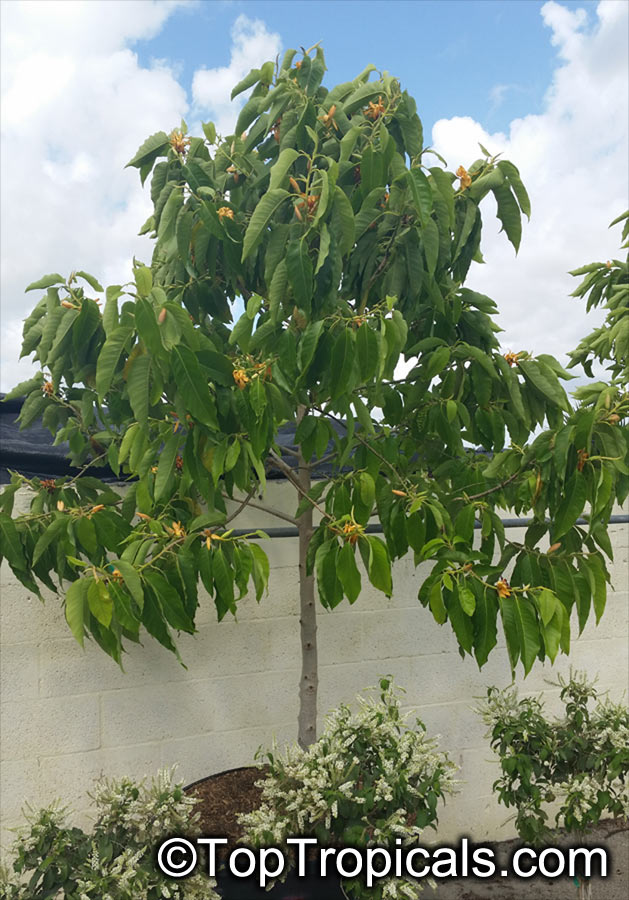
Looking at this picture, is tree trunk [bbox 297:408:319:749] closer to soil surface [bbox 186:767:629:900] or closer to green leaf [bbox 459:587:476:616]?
A: soil surface [bbox 186:767:629:900]

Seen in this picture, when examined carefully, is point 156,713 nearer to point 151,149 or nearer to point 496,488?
point 496,488

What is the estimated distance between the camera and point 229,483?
1799mm

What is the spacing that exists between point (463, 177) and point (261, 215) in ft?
2.01

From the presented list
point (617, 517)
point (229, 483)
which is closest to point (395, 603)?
point (617, 517)

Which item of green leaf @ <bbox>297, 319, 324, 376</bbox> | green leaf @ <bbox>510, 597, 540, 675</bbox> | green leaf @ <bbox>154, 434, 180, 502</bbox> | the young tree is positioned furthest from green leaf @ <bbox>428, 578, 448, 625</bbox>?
green leaf @ <bbox>154, 434, 180, 502</bbox>

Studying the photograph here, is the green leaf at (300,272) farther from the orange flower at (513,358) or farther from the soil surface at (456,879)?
the soil surface at (456,879)

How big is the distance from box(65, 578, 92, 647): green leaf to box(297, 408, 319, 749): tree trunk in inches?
35.5

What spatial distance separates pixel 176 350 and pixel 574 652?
2461 millimetres

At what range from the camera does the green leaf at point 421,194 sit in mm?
1690

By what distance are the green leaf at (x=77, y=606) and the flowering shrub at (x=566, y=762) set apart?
58.7 inches

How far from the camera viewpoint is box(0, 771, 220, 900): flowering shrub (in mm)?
1812

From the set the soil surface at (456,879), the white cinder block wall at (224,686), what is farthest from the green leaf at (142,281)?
the soil surface at (456,879)

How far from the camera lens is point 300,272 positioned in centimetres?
166

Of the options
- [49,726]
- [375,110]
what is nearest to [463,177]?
[375,110]
